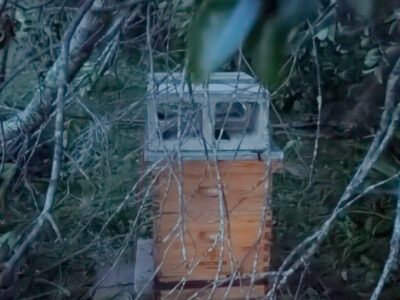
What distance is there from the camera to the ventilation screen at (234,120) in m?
1.66

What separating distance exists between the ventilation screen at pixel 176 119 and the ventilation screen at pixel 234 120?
0.10 meters

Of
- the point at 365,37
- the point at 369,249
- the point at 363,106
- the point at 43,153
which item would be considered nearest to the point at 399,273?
the point at 369,249

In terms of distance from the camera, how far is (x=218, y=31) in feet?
2.49

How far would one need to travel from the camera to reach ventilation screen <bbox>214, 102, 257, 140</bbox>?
1663 millimetres

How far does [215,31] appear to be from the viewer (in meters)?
0.76

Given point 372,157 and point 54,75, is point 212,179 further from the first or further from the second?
point 372,157

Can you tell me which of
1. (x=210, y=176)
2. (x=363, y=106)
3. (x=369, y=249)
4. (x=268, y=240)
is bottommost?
(x=369, y=249)

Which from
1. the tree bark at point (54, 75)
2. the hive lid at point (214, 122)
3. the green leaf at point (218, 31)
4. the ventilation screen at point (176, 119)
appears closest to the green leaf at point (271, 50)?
the green leaf at point (218, 31)

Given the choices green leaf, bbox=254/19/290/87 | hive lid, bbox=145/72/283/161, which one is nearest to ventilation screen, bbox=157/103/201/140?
hive lid, bbox=145/72/283/161

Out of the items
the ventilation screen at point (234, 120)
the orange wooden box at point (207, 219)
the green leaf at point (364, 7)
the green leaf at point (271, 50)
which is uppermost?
the green leaf at point (364, 7)

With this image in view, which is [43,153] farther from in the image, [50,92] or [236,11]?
[236,11]

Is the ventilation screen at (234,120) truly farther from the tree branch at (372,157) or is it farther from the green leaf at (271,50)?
the green leaf at (271,50)

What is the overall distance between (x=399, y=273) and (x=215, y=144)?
1187 millimetres

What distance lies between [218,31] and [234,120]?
988 millimetres
